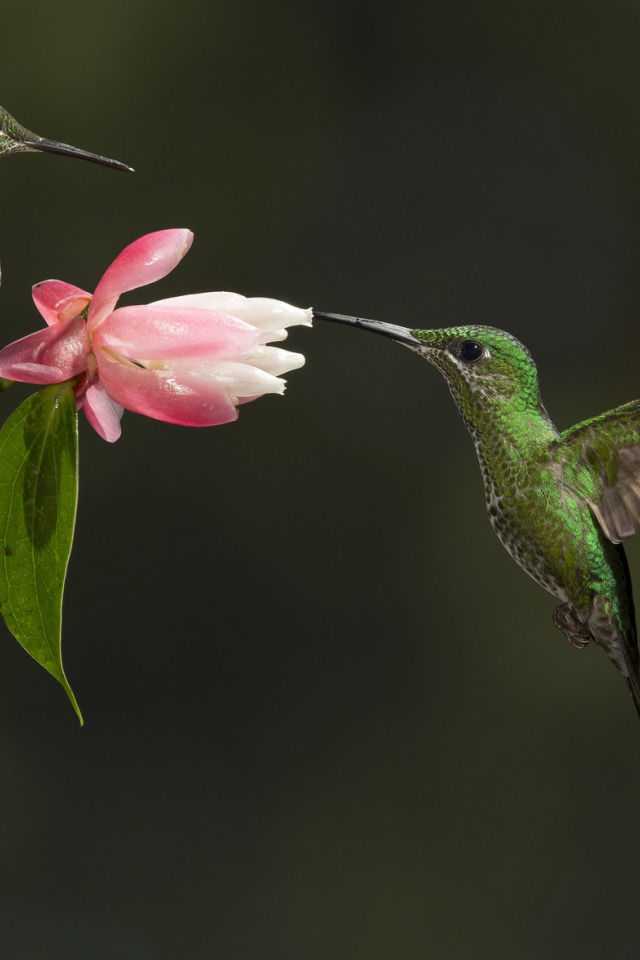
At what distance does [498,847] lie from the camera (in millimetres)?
3227

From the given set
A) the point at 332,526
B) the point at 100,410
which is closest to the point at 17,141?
the point at 100,410

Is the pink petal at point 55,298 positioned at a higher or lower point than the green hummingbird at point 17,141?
lower

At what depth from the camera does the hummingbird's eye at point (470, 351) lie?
59 cm

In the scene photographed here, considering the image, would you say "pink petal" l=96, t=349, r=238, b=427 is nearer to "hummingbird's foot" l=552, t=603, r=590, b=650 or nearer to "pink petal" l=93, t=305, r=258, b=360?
"pink petal" l=93, t=305, r=258, b=360

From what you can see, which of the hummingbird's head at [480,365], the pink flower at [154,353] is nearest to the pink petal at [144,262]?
the pink flower at [154,353]

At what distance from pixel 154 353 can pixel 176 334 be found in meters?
0.01

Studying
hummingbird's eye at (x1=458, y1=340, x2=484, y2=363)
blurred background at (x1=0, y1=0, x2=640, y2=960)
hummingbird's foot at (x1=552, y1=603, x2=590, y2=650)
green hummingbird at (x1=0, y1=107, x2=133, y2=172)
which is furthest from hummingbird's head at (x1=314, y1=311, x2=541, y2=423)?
blurred background at (x1=0, y1=0, x2=640, y2=960)

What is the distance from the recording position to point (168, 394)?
0.43m

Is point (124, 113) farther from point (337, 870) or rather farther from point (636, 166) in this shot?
point (337, 870)

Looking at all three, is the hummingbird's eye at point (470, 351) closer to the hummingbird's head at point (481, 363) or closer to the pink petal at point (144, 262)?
the hummingbird's head at point (481, 363)

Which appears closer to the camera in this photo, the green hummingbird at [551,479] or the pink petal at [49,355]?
the pink petal at [49,355]

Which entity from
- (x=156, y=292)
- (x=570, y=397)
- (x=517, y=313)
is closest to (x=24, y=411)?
(x=156, y=292)

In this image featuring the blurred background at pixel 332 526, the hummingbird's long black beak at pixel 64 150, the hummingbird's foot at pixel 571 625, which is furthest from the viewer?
the blurred background at pixel 332 526

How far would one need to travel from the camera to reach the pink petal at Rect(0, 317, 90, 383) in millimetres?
422
